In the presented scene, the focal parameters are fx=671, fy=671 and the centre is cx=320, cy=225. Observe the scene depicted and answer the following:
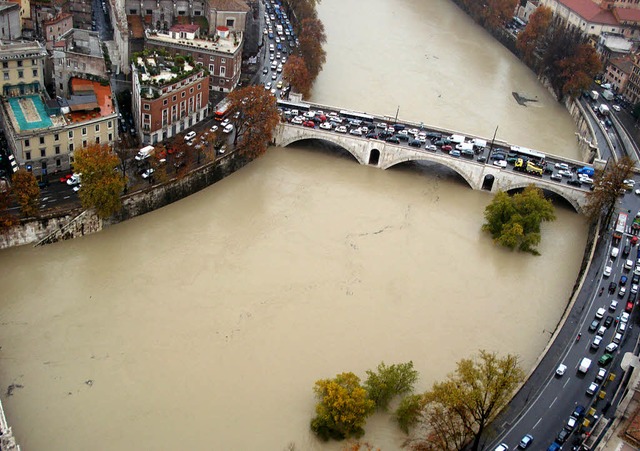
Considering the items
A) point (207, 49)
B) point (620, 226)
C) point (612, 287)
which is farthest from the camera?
point (207, 49)

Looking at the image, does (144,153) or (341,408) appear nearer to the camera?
(341,408)

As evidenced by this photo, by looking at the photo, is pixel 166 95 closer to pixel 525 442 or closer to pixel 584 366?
pixel 584 366

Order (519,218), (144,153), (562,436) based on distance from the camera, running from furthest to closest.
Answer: (144,153) < (519,218) < (562,436)

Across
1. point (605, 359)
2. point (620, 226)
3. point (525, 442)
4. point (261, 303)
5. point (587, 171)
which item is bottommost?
point (261, 303)

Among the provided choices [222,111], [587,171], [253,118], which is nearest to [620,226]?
[587,171]

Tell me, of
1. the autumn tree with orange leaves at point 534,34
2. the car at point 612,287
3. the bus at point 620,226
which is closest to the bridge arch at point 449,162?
the bus at point 620,226

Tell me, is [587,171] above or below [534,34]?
below

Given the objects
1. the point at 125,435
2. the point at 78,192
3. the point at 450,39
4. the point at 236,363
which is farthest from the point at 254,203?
the point at 450,39

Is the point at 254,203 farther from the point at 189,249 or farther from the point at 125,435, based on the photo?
the point at 125,435
